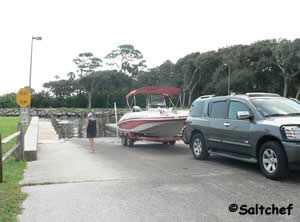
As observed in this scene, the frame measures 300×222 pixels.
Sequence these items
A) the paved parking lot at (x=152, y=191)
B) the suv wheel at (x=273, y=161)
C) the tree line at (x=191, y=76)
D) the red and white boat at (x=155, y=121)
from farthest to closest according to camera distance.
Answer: the tree line at (x=191, y=76) → the red and white boat at (x=155, y=121) → the suv wheel at (x=273, y=161) → the paved parking lot at (x=152, y=191)

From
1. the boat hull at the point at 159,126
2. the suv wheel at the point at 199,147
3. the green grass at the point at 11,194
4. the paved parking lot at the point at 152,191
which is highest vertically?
the boat hull at the point at 159,126

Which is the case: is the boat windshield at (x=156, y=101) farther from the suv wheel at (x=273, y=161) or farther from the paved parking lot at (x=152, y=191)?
the suv wheel at (x=273, y=161)

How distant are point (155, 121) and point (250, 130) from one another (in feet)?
20.9

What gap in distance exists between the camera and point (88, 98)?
8475 cm

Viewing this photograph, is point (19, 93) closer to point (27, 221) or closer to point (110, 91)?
point (27, 221)

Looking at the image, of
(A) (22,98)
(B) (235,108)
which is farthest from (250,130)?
(A) (22,98)

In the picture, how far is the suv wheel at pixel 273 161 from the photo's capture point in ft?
26.2

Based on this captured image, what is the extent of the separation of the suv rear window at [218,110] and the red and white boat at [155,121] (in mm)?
3822

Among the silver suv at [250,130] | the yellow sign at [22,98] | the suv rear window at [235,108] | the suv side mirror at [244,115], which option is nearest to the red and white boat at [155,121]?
the silver suv at [250,130]

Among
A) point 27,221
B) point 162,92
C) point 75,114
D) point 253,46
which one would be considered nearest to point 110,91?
point 75,114

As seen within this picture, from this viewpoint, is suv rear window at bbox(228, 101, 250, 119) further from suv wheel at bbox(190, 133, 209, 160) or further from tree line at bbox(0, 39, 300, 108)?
tree line at bbox(0, 39, 300, 108)

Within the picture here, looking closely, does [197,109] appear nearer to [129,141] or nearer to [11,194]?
[129,141]

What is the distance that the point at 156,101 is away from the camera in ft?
58.9

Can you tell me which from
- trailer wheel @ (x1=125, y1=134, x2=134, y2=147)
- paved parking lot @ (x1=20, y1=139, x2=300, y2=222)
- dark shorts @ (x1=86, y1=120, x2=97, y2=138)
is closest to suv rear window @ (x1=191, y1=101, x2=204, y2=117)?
paved parking lot @ (x1=20, y1=139, x2=300, y2=222)
